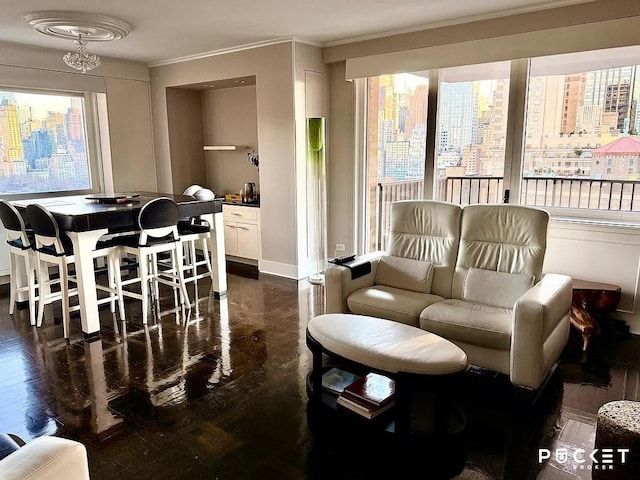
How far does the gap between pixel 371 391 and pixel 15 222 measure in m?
3.22

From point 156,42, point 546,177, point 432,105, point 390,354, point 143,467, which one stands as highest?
point 156,42

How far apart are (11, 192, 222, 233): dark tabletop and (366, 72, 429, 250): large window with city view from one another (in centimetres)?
188

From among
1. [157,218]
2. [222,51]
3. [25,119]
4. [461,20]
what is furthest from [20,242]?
[461,20]

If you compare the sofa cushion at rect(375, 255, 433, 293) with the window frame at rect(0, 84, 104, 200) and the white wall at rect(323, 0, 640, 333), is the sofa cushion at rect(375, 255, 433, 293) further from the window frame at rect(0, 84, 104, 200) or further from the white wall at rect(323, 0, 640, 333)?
the window frame at rect(0, 84, 104, 200)

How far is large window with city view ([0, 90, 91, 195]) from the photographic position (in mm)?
5234

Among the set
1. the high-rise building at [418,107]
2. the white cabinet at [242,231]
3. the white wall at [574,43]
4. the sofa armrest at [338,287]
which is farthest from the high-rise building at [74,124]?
the sofa armrest at [338,287]

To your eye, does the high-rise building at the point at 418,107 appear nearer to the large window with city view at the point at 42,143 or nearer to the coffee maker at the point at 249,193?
the coffee maker at the point at 249,193

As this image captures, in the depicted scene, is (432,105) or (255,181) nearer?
(432,105)

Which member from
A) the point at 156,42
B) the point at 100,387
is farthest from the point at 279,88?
the point at 100,387

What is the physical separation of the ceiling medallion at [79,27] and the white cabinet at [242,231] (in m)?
2.23

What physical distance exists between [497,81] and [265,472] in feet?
12.6

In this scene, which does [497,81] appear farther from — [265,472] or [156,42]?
[265,472]

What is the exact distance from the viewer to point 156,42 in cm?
506

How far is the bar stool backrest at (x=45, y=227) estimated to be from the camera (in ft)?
11.7
